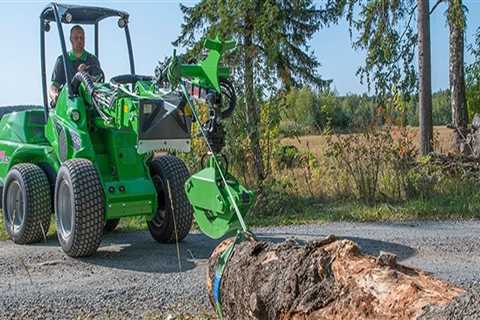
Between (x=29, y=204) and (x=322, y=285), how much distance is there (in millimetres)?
4887

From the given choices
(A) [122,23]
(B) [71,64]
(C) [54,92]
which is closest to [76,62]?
(B) [71,64]

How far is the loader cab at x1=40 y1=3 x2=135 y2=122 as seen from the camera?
284 inches

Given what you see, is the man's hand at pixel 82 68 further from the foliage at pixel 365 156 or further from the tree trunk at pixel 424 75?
the tree trunk at pixel 424 75

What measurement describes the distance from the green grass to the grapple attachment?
437cm

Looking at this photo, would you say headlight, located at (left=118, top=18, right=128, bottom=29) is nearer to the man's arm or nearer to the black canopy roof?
the black canopy roof

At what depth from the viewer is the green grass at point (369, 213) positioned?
8.97m

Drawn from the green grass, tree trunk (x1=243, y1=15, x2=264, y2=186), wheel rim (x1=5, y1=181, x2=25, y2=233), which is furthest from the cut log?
tree trunk (x1=243, y1=15, x2=264, y2=186)

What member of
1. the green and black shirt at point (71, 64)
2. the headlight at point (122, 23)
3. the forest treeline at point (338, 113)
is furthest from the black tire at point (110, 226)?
the forest treeline at point (338, 113)

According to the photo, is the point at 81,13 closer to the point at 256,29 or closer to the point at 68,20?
the point at 68,20

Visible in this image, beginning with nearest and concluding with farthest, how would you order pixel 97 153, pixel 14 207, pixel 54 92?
pixel 97 153
pixel 54 92
pixel 14 207

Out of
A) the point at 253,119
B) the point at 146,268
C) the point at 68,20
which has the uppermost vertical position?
the point at 68,20

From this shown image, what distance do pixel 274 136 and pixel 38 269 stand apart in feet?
16.8

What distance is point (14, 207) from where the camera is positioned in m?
7.79

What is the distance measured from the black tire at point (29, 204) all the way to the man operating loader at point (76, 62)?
37.0 inches
